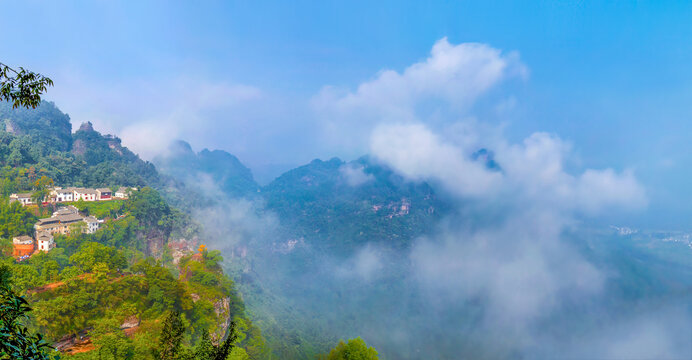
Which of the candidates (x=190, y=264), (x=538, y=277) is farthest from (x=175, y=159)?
(x=538, y=277)

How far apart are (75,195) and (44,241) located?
10.6 m

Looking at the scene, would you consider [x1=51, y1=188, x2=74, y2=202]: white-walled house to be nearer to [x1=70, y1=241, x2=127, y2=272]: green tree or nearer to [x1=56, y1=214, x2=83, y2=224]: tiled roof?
[x1=56, y1=214, x2=83, y2=224]: tiled roof

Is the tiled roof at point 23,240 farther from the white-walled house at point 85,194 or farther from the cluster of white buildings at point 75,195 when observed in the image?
the white-walled house at point 85,194

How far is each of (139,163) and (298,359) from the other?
5025 centimetres

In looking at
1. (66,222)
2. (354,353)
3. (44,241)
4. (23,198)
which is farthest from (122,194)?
(354,353)

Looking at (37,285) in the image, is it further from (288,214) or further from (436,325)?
(288,214)

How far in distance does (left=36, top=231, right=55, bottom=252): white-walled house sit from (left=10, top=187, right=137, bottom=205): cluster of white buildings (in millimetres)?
4997

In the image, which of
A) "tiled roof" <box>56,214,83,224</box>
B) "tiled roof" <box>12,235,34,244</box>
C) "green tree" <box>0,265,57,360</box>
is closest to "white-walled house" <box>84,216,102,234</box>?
"tiled roof" <box>56,214,83,224</box>

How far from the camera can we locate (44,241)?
25.1 m

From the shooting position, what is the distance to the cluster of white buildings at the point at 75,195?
28.4 meters

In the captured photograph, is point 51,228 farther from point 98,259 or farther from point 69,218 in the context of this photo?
point 98,259

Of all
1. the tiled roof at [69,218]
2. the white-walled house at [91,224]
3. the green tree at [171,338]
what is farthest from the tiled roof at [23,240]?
the green tree at [171,338]

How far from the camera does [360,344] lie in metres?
21.9

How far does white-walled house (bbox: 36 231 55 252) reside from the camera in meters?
25.1
